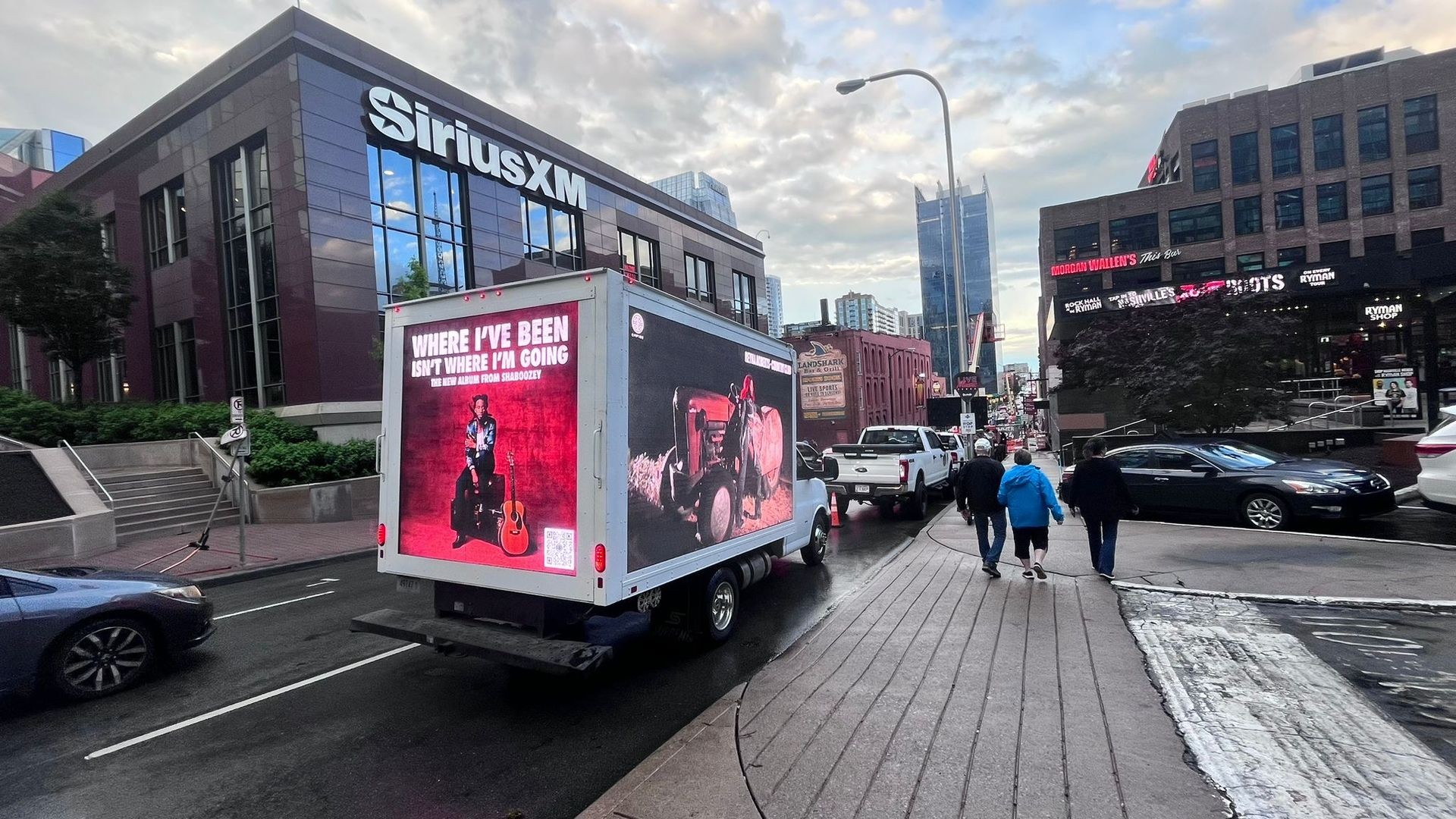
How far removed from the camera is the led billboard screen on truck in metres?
4.54

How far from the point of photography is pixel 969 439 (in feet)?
65.6

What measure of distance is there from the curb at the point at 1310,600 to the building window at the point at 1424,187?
4489cm

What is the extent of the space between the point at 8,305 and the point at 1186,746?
27882mm

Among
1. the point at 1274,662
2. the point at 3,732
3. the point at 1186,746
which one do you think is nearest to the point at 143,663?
the point at 3,732

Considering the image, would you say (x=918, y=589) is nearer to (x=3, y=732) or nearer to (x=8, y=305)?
(x=3, y=732)

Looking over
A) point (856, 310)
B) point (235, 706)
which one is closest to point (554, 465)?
point (235, 706)

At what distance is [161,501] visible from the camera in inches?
566

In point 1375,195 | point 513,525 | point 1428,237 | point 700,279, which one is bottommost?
point 513,525

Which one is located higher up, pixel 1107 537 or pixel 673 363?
pixel 673 363

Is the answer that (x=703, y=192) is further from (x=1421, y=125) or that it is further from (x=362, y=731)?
(x=362, y=731)

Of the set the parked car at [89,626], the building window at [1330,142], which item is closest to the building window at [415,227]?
the parked car at [89,626]

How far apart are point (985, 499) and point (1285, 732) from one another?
4355 millimetres

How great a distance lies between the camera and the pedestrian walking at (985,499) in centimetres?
773

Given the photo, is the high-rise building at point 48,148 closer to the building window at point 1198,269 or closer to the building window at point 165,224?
the building window at point 165,224
